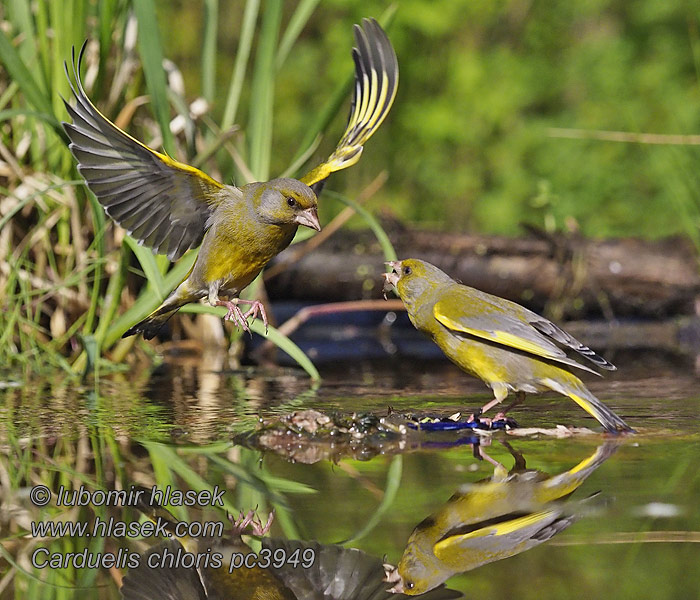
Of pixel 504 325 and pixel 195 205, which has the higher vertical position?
pixel 195 205

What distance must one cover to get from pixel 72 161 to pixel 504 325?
2533 mm

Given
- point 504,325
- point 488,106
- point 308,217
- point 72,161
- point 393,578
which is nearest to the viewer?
point 393,578

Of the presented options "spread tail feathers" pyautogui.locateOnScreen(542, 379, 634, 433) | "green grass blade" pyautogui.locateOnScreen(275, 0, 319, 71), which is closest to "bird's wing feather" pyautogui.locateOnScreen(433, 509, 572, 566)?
"spread tail feathers" pyautogui.locateOnScreen(542, 379, 634, 433)

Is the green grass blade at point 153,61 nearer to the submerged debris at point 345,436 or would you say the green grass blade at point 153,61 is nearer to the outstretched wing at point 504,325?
the outstretched wing at point 504,325

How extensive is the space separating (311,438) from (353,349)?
3.31 meters

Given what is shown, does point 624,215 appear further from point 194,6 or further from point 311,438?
point 311,438

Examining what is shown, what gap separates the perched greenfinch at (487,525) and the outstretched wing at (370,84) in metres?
2.17

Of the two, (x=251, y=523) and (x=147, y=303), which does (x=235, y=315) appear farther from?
(x=251, y=523)

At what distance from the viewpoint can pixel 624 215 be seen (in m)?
11.9

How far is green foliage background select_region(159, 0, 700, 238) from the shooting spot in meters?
11.8

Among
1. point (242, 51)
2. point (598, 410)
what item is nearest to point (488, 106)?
point (242, 51)

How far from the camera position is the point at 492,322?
3.86m

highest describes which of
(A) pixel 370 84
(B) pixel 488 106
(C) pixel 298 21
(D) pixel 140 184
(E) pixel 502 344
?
(C) pixel 298 21

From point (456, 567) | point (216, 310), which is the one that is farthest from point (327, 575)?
point (216, 310)
